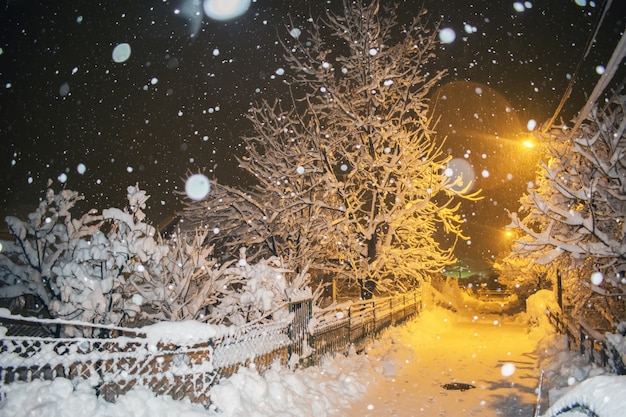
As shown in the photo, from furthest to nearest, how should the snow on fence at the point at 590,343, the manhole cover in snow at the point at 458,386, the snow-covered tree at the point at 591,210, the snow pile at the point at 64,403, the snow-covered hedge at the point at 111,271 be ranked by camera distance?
the manhole cover in snow at the point at 458,386, the snow-covered hedge at the point at 111,271, the snow-covered tree at the point at 591,210, the snow on fence at the point at 590,343, the snow pile at the point at 64,403

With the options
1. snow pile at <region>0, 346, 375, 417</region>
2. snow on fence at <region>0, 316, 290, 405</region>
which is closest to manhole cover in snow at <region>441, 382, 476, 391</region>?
snow pile at <region>0, 346, 375, 417</region>

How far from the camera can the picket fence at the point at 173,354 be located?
510 cm

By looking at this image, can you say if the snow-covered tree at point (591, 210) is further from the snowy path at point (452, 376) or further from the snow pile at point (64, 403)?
the snow pile at point (64, 403)

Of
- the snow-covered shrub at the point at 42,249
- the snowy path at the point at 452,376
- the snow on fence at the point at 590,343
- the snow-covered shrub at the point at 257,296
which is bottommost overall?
the snowy path at the point at 452,376

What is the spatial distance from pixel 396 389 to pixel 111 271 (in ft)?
21.0

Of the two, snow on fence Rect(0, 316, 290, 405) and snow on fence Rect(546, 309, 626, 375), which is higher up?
snow on fence Rect(0, 316, 290, 405)

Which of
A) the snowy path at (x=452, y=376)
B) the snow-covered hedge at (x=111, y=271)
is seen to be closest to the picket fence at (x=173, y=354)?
the snow-covered hedge at (x=111, y=271)

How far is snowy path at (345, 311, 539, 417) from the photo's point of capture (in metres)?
8.04

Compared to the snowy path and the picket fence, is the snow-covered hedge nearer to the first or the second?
the picket fence

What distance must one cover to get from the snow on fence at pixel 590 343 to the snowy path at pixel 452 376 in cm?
121

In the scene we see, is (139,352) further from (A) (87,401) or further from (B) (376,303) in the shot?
(B) (376,303)

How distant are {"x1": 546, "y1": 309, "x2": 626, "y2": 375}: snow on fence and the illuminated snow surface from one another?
1.07ft

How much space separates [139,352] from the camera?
18.7ft

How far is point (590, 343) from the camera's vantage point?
9.00 metres
